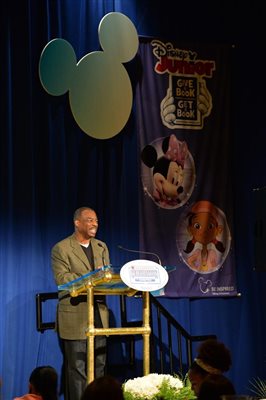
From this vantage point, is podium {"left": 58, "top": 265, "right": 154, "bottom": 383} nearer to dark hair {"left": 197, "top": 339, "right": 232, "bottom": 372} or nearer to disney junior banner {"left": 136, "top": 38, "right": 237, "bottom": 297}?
dark hair {"left": 197, "top": 339, "right": 232, "bottom": 372}

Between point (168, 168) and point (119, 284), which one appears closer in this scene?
point (119, 284)

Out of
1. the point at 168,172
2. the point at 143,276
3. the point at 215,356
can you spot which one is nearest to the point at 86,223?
the point at 143,276

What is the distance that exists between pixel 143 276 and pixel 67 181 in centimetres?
186

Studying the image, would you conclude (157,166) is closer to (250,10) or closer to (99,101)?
(99,101)

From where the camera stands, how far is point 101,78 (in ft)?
22.0

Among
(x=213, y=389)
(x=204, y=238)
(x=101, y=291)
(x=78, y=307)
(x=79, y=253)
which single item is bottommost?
(x=213, y=389)

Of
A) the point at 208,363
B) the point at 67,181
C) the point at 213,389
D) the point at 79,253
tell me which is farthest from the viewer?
the point at 67,181

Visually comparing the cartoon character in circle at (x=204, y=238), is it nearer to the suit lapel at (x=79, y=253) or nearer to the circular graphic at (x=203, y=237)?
the circular graphic at (x=203, y=237)

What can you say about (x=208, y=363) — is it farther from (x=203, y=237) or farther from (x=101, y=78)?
(x=101, y=78)

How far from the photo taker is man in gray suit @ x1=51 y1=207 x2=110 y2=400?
562cm

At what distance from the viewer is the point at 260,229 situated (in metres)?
4.99

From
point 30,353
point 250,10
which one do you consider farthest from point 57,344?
point 250,10

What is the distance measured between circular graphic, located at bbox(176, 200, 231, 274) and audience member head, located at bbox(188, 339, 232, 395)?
3.26 meters

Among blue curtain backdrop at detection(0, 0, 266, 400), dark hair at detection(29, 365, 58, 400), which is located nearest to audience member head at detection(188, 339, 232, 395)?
dark hair at detection(29, 365, 58, 400)
